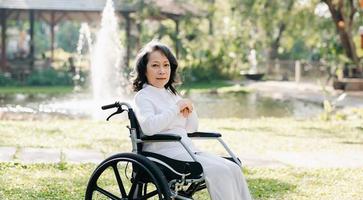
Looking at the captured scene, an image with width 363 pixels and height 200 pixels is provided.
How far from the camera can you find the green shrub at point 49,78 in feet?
70.8

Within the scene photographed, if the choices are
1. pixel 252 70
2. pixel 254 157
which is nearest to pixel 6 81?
pixel 252 70

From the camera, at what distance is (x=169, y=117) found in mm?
3541

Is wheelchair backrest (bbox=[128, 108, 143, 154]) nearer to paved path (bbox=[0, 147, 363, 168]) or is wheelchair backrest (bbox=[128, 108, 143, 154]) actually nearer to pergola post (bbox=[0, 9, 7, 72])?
paved path (bbox=[0, 147, 363, 168])

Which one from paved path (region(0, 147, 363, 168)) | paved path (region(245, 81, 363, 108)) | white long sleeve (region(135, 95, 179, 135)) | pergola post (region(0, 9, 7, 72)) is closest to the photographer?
white long sleeve (region(135, 95, 179, 135))

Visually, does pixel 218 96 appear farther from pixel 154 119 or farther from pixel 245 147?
pixel 154 119

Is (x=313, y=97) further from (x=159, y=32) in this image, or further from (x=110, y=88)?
(x=159, y=32)

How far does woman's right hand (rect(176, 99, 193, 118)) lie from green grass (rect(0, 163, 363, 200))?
1.25m

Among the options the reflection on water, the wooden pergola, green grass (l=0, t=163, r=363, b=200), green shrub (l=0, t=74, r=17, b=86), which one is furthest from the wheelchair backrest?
the wooden pergola

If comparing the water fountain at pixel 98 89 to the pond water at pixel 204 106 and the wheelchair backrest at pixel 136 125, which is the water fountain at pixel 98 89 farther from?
the wheelchair backrest at pixel 136 125

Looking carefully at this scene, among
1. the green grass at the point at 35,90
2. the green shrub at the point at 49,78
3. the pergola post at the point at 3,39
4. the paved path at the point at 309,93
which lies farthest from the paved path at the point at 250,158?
the pergola post at the point at 3,39

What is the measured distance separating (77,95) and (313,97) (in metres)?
6.06

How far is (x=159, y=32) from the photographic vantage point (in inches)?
1001

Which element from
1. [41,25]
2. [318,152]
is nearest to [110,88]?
[318,152]

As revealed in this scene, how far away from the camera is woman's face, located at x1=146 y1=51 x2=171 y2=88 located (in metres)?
3.75
